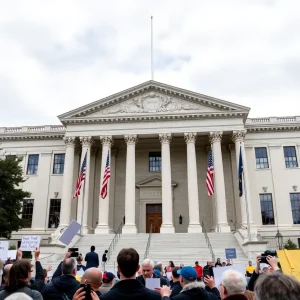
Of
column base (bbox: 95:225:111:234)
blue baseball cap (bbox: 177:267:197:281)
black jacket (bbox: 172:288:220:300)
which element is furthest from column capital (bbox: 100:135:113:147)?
black jacket (bbox: 172:288:220:300)

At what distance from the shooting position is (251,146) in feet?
120

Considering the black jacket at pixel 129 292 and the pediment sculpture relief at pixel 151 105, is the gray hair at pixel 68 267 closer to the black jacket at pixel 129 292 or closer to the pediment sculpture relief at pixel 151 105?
the black jacket at pixel 129 292

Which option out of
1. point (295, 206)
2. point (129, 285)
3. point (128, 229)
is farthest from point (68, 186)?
point (129, 285)

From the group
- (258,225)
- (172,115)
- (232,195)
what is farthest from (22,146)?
(258,225)

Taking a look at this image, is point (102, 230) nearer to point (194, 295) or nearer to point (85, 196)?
point (85, 196)

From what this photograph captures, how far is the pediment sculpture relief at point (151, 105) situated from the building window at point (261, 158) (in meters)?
8.08

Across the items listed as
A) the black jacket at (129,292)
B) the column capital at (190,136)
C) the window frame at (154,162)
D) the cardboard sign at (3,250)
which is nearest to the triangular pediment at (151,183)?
the window frame at (154,162)

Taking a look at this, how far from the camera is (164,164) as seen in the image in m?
33.1

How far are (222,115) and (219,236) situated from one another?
38.5 feet

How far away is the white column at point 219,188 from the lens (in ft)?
102

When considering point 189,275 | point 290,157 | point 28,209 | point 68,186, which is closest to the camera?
point 189,275

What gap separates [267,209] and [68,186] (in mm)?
19833

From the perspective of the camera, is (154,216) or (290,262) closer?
(290,262)

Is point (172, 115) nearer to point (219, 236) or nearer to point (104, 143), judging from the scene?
point (104, 143)
